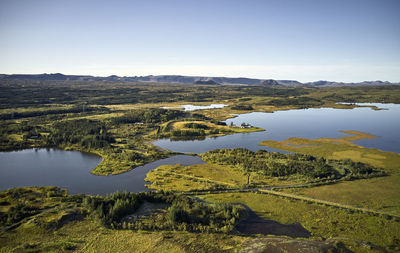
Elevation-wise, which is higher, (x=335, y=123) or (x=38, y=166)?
(x=335, y=123)

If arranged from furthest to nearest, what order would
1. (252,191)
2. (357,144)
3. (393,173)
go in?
(357,144)
(393,173)
(252,191)

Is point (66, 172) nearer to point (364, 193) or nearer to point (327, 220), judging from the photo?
point (327, 220)

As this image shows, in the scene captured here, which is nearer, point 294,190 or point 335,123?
point 294,190

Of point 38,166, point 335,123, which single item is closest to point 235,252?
point 38,166

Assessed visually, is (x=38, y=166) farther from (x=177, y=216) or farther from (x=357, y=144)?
(x=357, y=144)

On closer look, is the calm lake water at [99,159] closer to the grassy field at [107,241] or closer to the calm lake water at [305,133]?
the calm lake water at [305,133]

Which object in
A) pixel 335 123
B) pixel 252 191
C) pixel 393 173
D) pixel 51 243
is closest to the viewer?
pixel 51 243
